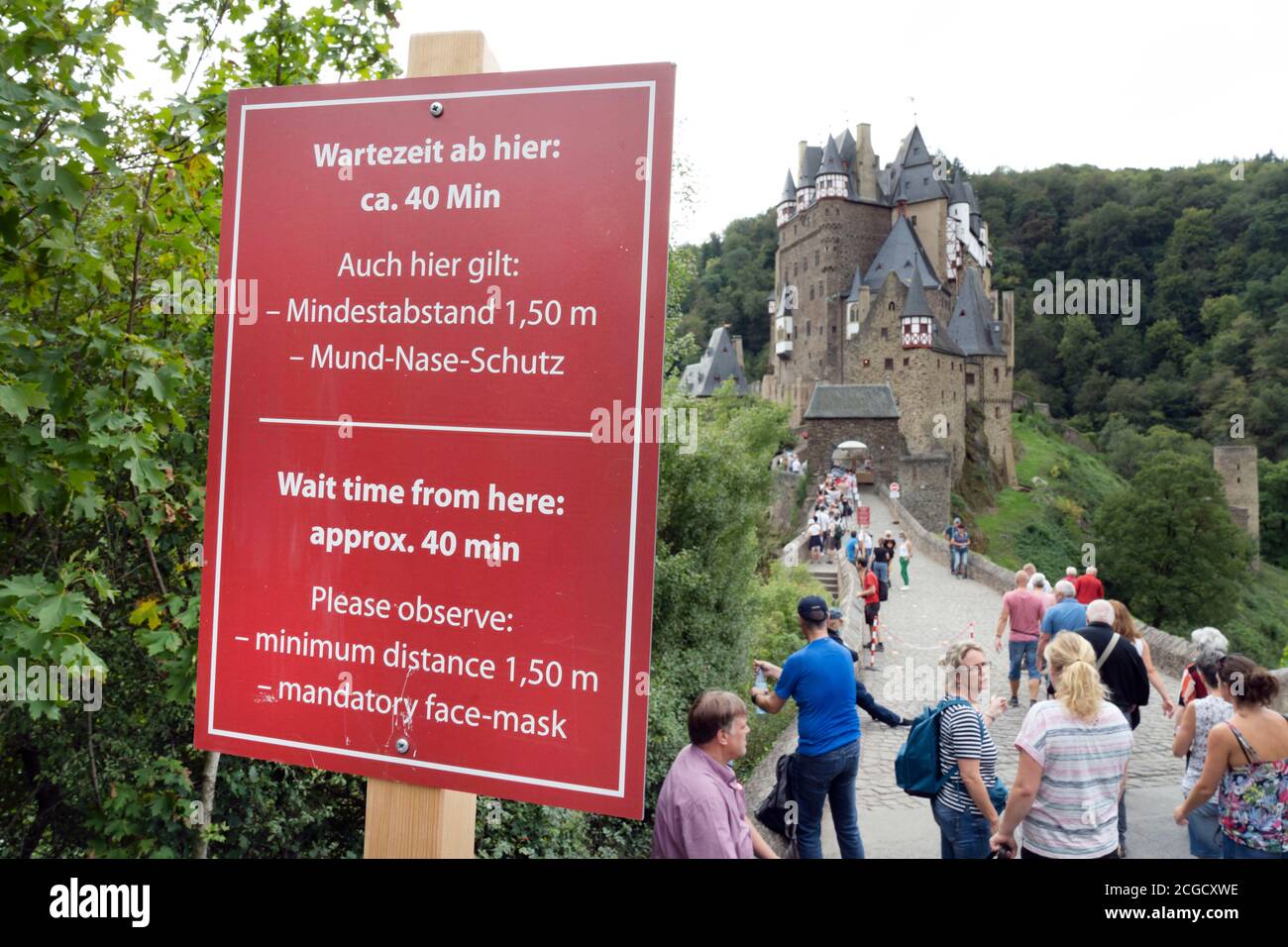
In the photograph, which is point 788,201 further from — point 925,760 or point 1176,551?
point 925,760

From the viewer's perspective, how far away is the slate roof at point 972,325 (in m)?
68.4

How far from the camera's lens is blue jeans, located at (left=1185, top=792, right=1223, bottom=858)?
517cm

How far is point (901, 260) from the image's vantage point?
6769 centimetres

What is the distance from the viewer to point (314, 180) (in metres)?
2.34

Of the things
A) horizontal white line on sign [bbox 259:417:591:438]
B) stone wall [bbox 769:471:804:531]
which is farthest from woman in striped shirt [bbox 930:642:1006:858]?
stone wall [bbox 769:471:804:531]

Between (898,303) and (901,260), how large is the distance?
23.5 ft

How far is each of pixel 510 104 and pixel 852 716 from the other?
441 centimetres

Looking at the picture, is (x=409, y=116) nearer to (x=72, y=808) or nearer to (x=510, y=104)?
(x=510, y=104)

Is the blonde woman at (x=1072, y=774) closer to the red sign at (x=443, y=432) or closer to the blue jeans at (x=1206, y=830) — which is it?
the blue jeans at (x=1206, y=830)

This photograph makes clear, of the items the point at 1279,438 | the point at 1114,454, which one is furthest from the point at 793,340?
the point at 1279,438

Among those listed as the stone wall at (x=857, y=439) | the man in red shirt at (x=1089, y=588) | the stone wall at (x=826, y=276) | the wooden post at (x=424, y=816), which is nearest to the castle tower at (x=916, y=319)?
the stone wall at (x=826, y=276)

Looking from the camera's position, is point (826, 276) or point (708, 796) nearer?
point (708, 796)

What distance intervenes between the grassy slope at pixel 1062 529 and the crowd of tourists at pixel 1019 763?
165 ft

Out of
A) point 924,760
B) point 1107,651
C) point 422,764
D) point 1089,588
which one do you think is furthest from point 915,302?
point 422,764
